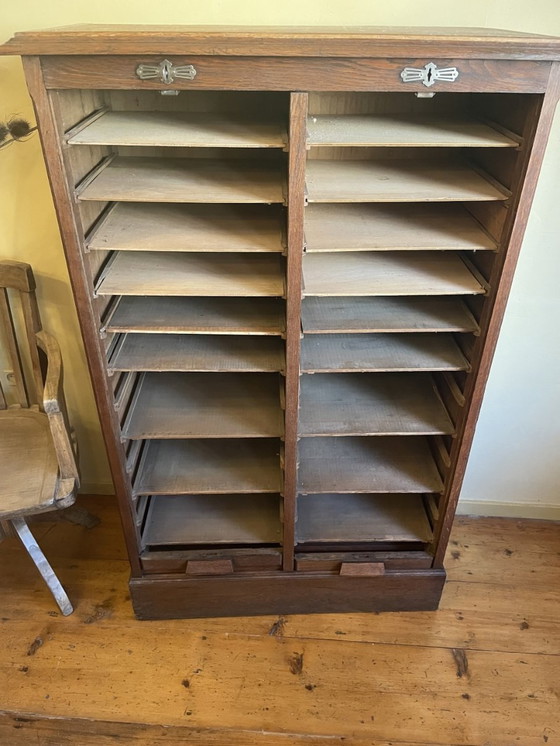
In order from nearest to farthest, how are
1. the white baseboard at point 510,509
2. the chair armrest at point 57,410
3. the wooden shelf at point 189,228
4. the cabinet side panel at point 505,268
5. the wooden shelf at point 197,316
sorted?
1. the cabinet side panel at point 505,268
2. the wooden shelf at point 189,228
3. the wooden shelf at point 197,316
4. the chair armrest at point 57,410
5. the white baseboard at point 510,509

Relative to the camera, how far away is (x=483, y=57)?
1.00m

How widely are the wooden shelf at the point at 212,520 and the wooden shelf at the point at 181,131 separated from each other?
109cm

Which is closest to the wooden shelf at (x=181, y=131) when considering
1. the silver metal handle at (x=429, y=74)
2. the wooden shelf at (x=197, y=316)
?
the silver metal handle at (x=429, y=74)

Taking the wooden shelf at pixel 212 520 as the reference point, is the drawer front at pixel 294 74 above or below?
above

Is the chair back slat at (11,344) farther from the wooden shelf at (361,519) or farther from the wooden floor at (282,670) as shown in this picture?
the wooden shelf at (361,519)

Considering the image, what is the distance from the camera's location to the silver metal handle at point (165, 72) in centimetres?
100

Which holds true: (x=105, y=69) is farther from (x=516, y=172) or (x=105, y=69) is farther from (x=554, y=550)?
(x=554, y=550)

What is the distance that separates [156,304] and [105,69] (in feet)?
1.83

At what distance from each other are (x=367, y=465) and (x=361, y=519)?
18 centimetres

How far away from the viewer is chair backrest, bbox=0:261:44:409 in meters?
1.61

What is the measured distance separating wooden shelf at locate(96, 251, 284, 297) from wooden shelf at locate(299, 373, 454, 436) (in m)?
0.40

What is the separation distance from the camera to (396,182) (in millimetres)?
1219

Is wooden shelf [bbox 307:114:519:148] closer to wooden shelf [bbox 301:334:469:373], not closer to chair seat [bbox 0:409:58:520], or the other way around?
wooden shelf [bbox 301:334:469:373]

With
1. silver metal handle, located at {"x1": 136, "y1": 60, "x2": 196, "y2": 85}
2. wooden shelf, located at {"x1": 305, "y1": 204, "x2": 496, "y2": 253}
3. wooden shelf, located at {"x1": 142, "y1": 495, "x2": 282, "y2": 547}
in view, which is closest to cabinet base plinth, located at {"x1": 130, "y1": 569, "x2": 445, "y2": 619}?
wooden shelf, located at {"x1": 142, "y1": 495, "x2": 282, "y2": 547}
